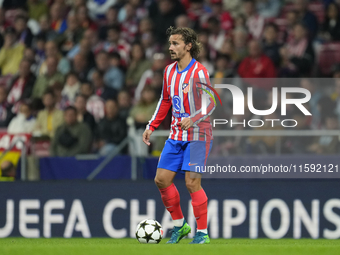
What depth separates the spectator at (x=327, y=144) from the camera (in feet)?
23.8

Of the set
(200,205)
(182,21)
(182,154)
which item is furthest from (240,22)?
(200,205)

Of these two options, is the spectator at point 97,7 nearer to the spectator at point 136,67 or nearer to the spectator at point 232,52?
the spectator at point 136,67

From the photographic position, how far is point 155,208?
7.70m

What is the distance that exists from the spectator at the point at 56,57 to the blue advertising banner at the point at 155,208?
3.82 metres

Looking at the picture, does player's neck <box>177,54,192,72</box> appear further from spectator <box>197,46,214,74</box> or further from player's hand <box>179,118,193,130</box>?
spectator <box>197,46,214,74</box>

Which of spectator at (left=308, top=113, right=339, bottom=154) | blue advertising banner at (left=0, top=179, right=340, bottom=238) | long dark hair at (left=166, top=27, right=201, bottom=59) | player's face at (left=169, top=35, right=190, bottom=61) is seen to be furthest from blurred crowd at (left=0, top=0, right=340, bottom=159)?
player's face at (left=169, top=35, right=190, bottom=61)

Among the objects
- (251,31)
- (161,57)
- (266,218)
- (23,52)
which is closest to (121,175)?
(266,218)

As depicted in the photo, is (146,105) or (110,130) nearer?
(110,130)

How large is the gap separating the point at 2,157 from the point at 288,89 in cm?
354

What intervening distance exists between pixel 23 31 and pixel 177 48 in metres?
7.42

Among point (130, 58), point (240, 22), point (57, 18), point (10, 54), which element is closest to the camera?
point (240, 22)

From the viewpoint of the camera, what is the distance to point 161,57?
394 inches

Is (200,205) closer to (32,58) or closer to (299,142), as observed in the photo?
(299,142)

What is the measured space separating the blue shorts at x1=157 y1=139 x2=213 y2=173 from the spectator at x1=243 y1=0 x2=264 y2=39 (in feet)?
17.3
